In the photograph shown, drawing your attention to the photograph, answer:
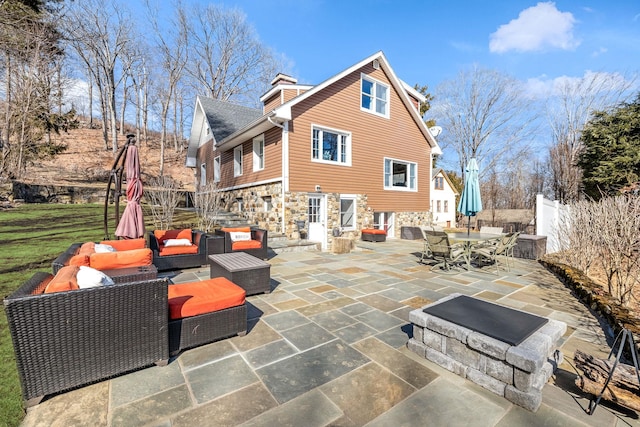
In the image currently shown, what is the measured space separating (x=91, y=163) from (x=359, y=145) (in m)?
20.2

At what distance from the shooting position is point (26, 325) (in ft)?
6.69

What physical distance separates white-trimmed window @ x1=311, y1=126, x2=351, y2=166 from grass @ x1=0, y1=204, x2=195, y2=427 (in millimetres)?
5623

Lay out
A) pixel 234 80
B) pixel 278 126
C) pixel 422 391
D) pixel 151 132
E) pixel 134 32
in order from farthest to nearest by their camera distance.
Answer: pixel 151 132 → pixel 234 80 → pixel 134 32 → pixel 278 126 → pixel 422 391

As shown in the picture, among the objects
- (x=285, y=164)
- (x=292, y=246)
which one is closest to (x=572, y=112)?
(x=285, y=164)

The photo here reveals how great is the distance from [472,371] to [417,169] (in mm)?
13371

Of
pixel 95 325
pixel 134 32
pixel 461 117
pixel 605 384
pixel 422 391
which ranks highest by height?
pixel 134 32

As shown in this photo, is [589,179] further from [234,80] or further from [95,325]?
[234,80]

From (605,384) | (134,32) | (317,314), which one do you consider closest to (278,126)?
(317,314)

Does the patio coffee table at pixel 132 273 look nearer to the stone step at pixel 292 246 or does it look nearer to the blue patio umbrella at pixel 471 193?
the stone step at pixel 292 246

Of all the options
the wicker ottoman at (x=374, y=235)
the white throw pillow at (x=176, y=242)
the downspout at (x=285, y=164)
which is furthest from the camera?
the wicker ottoman at (x=374, y=235)

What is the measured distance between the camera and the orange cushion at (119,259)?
13.3ft

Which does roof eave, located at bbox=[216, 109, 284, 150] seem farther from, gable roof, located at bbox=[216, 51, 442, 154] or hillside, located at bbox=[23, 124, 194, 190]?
hillside, located at bbox=[23, 124, 194, 190]

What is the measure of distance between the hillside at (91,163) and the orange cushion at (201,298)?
18.1m

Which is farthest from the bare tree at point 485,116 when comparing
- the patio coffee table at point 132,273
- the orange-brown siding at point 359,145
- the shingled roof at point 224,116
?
the patio coffee table at point 132,273
